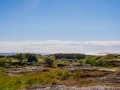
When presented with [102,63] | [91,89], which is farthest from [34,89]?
[102,63]

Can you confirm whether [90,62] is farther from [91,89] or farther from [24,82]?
[91,89]

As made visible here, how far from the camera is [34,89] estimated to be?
50719mm

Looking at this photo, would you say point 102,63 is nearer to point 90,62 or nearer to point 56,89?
point 90,62

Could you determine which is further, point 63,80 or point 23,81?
point 63,80

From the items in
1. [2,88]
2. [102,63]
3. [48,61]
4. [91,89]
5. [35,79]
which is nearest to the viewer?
[2,88]

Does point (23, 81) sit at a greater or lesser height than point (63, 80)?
greater

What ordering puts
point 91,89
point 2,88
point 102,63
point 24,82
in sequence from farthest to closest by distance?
point 102,63 < point 24,82 < point 91,89 < point 2,88

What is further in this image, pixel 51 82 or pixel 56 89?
pixel 51 82

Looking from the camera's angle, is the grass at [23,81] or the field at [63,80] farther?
the field at [63,80]

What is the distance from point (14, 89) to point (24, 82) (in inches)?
548

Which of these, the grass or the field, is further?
the field

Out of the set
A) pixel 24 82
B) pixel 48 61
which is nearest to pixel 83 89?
pixel 24 82

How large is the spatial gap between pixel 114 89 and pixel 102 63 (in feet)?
346

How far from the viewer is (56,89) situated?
49312 mm
